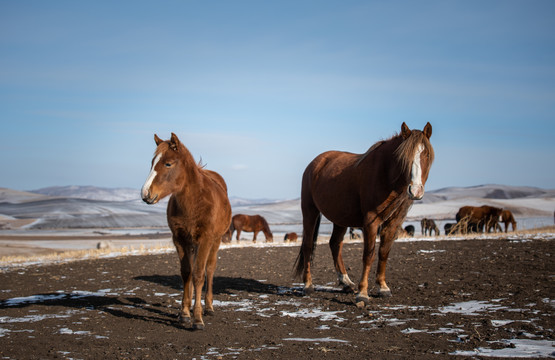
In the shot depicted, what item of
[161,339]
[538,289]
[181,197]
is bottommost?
[161,339]

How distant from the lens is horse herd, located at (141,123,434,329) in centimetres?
646

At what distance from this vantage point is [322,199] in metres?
8.60

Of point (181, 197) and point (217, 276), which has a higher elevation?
point (181, 197)

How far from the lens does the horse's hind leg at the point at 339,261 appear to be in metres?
8.45

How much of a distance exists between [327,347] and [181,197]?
2.90 m

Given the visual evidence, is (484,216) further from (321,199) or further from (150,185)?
(150,185)

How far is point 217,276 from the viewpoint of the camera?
1045cm

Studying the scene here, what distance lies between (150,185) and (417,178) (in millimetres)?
3777

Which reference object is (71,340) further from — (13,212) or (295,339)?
(13,212)

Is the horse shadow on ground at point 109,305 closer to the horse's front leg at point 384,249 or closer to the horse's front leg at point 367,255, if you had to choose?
the horse's front leg at point 367,255

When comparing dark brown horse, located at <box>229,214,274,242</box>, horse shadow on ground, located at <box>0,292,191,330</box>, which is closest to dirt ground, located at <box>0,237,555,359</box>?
horse shadow on ground, located at <box>0,292,191,330</box>

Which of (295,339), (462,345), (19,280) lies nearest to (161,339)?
(295,339)

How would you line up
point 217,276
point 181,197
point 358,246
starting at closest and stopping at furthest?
point 181,197 → point 217,276 → point 358,246

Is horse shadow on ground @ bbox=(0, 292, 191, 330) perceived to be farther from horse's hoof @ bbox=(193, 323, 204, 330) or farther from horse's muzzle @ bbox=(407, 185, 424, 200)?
horse's muzzle @ bbox=(407, 185, 424, 200)
